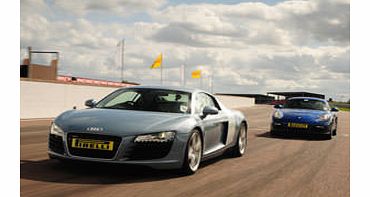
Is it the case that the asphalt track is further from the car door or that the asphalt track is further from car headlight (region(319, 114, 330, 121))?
car headlight (region(319, 114, 330, 121))

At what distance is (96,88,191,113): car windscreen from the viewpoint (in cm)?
794

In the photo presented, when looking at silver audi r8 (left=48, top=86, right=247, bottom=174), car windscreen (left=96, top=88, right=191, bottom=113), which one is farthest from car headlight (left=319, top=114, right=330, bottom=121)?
car windscreen (left=96, top=88, right=191, bottom=113)

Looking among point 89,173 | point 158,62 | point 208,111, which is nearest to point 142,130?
point 89,173

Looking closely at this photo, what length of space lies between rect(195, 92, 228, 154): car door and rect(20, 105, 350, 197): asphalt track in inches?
13.8

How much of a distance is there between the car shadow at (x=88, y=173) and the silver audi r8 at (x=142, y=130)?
0.18 m

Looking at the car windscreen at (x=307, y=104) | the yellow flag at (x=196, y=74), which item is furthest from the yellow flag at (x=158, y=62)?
the car windscreen at (x=307, y=104)

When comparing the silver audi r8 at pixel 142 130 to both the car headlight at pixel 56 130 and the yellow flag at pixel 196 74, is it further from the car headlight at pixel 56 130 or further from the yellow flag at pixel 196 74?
the yellow flag at pixel 196 74

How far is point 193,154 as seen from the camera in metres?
7.58

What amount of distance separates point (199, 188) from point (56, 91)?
58.7 ft

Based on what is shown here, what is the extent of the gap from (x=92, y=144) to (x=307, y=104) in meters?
→ 11.1

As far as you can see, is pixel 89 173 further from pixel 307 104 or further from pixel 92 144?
pixel 307 104

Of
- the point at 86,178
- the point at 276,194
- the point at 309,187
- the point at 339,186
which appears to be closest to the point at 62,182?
the point at 86,178

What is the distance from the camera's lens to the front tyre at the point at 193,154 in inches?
286
